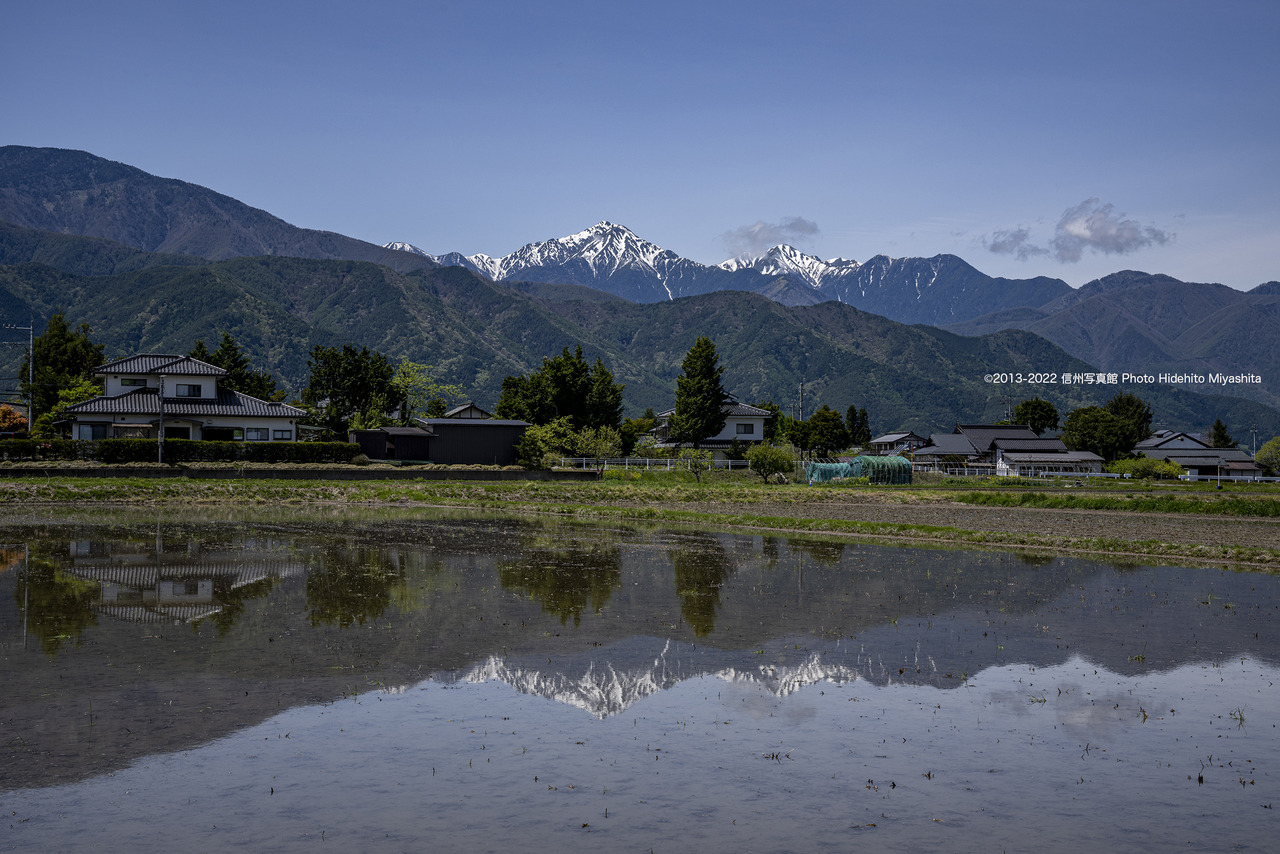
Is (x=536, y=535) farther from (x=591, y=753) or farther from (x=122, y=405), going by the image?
(x=122, y=405)

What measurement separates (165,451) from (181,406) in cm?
1516

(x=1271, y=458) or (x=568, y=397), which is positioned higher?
(x=568, y=397)

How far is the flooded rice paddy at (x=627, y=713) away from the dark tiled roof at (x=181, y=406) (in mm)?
53826

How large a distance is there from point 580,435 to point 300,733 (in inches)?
2597

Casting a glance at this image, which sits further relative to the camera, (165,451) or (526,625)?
(165,451)

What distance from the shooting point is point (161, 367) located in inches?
3004

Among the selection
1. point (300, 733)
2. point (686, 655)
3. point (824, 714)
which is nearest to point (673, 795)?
point (824, 714)

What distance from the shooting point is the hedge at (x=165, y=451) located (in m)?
58.9

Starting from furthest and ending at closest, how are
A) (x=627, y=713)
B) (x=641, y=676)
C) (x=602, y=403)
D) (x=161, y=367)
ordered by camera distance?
(x=602, y=403)
(x=161, y=367)
(x=641, y=676)
(x=627, y=713)

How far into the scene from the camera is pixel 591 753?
10.6m

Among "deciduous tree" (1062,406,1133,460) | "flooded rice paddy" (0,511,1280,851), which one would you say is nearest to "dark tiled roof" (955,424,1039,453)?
"deciduous tree" (1062,406,1133,460)

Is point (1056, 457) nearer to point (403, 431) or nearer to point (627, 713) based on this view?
point (403, 431)

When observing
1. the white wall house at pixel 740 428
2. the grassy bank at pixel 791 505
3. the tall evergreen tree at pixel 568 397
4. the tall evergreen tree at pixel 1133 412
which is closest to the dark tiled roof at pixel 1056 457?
the tall evergreen tree at pixel 1133 412

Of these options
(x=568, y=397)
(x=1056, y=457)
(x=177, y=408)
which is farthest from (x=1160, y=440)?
(x=177, y=408)
